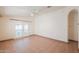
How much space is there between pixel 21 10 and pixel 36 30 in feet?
1.50

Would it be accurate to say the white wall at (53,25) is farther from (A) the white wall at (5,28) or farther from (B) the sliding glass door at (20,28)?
(A) the white wall at (5,28)

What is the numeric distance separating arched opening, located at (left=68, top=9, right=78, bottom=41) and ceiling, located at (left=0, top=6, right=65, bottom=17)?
34 cm

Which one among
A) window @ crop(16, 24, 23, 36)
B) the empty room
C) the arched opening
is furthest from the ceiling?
the arched opening

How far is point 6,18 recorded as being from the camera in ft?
5.38

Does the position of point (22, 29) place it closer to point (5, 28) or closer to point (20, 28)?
point (20, 28)

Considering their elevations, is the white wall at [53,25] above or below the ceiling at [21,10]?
below

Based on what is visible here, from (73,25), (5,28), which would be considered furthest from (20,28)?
(73,25)

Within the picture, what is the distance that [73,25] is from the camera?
5.46 ft

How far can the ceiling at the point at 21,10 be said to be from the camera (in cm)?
165

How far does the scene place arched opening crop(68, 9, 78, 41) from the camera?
1647mm

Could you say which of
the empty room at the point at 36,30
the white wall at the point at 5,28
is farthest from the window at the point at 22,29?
the white wall at the point at 5,28
